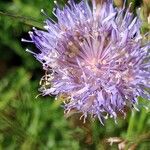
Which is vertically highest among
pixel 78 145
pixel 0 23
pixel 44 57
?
pixel 0 23

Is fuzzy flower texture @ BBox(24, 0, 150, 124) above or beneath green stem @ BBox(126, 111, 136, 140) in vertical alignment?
above

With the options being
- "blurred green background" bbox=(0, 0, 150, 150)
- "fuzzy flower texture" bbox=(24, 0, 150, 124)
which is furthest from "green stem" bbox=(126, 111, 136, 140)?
"fuzzy flower texture" bbox=(24, 0, 150, 124)

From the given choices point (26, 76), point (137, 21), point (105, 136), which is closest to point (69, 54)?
point (137, 21)

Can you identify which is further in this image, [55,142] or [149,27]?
[55,142]

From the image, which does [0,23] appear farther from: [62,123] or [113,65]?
[113,65]

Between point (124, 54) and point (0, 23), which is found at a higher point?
point (0, 23)

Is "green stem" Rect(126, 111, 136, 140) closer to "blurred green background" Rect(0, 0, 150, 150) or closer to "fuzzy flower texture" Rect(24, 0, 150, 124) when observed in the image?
"blurred green background" Rect(0, 0, 150, 150)
